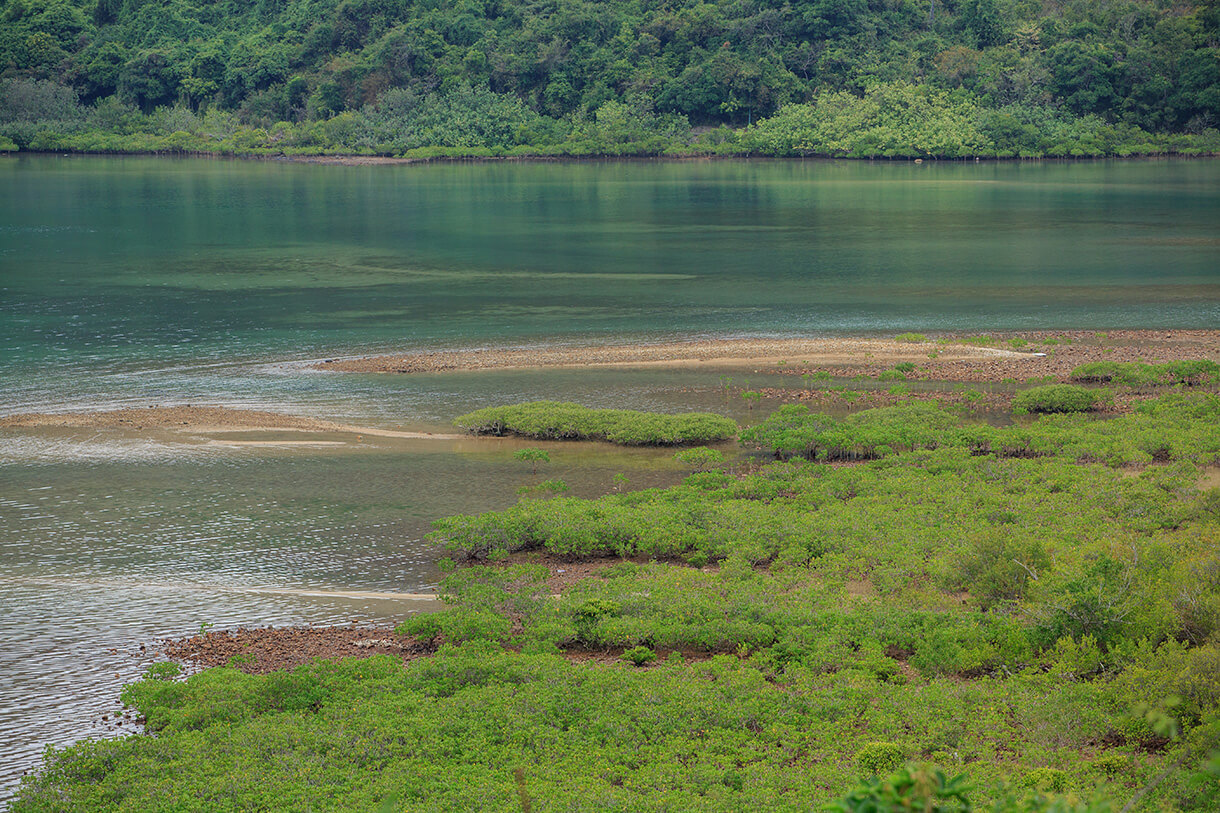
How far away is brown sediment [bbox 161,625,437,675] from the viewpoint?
14609 mm

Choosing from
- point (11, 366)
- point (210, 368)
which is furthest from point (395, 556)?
point (11, 366)

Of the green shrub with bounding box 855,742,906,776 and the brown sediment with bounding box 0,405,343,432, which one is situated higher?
the brown sediment with bounding box 0,405,343,432

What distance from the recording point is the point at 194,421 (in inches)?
1084

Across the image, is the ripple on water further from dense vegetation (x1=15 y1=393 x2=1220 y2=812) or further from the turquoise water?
the turquoise water

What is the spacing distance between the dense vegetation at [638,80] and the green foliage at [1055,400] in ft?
403

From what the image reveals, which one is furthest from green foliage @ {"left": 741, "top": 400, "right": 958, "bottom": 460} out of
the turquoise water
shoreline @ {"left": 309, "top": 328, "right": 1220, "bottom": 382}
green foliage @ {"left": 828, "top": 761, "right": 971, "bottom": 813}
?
green foliage @ {"left": 828, "top": 761, "right": 971, "bottom": 813}

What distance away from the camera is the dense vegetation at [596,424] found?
2492 cm

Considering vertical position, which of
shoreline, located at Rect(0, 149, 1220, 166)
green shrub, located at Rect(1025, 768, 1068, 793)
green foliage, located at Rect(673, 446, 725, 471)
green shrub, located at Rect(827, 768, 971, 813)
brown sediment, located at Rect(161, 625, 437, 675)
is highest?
shoreline, located at Rect(0, 149, 1220, 166)

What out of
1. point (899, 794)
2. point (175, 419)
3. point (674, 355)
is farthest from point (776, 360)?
point (899, 794)

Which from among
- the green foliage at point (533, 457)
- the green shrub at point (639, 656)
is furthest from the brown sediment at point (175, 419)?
the green shrub at point (639, 656)

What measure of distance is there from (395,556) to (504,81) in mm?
152439

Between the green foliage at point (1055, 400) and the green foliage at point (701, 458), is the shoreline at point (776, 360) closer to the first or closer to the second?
the green foliage at point (1055, 400)

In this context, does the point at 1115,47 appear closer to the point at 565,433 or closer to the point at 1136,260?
the point at 1136,260

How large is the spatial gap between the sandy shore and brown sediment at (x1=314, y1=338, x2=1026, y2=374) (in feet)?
18.6
